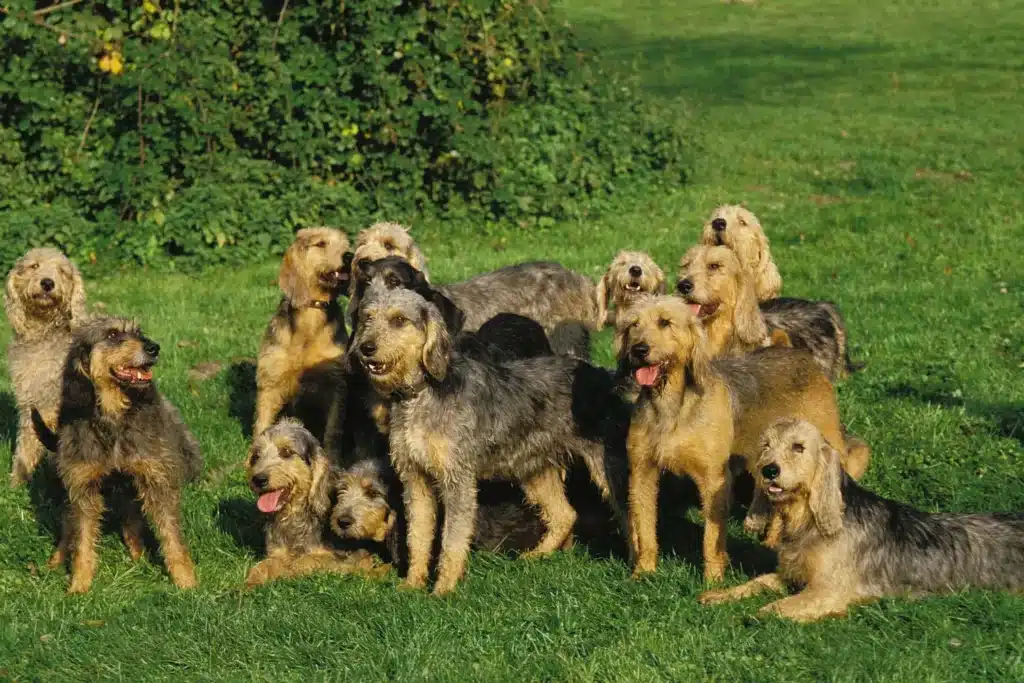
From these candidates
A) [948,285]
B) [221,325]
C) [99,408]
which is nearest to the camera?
[99,408]

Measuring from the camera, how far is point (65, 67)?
17.1 metres

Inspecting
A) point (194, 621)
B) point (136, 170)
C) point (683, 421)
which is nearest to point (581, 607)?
point (683, 421)

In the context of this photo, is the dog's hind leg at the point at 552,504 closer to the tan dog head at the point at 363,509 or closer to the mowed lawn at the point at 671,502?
the mowed lawn at the point at 671,502

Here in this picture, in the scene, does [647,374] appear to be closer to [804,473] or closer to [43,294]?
[804,473]

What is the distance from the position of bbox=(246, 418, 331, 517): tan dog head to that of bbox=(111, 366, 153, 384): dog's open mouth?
0.88 metres

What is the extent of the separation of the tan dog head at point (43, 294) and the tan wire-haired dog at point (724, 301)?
183 inches

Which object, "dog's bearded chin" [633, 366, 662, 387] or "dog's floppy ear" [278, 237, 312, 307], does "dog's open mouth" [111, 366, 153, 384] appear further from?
"dog's bearded chin" [633, 366, 662, 387]

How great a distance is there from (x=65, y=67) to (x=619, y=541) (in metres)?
11.1

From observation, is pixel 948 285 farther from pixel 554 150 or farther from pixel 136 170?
pixel 136 170

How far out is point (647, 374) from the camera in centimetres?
819

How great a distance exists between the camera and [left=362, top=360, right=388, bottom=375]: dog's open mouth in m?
8.20

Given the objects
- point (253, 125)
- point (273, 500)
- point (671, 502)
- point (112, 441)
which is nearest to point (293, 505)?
point (273, 500)

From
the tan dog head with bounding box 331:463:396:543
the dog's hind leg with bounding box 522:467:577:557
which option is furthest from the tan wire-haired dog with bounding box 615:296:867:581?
the tan dog head with bounding box 331:463:396:543

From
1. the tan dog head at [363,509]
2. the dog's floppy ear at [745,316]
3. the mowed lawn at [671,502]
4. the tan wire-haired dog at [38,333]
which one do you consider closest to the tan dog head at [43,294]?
the tan wire-haired dog at [38,333]
